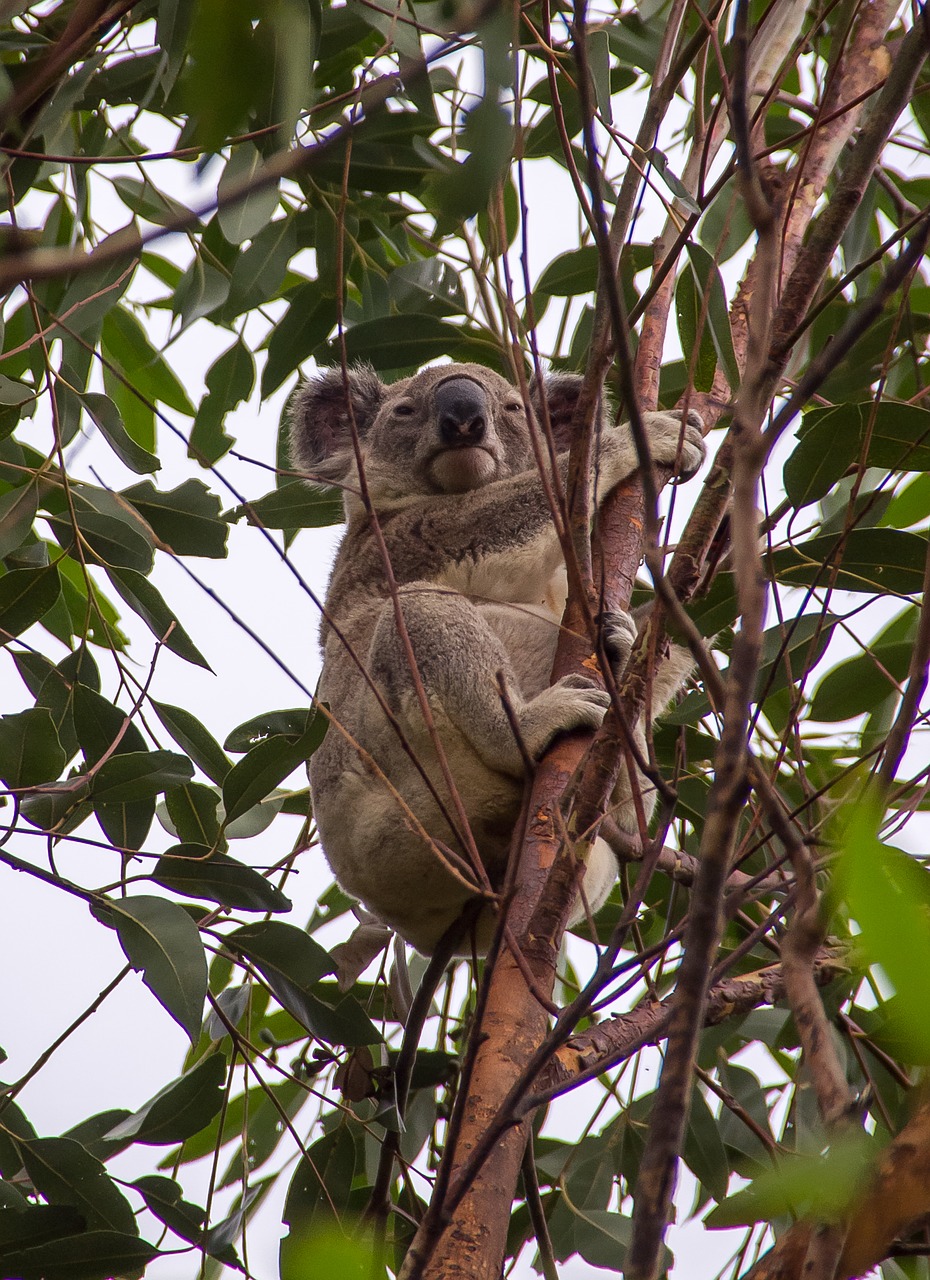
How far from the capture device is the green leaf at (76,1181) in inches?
85.4

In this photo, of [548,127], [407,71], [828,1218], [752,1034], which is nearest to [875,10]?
[548,127]

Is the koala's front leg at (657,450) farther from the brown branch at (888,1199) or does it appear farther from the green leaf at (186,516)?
the brown branch at (888,1199)

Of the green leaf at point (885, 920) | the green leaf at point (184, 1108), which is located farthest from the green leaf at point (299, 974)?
the green leaf at point (885, 920)

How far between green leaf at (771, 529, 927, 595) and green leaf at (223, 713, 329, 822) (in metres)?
0.85

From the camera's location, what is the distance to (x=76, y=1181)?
7.16 feet

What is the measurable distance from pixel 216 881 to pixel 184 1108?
407 mm

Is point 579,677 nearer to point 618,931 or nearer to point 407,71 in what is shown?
point 618,931

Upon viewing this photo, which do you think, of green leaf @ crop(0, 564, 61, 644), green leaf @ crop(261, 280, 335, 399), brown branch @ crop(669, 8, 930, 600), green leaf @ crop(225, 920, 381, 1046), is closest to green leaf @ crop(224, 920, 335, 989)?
green leaf @ crop(225, 920, 381, 1046)

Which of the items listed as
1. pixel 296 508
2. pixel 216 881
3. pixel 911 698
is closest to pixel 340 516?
pixel 296 508

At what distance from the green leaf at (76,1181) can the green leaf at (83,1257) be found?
0.36 feet

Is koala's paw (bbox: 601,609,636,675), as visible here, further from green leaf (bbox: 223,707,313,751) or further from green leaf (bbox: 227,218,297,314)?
green leaf (bbox: 227,218,297,314)

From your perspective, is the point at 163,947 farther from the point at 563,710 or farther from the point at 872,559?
the point at 872,559

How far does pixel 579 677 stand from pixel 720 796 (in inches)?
64.7

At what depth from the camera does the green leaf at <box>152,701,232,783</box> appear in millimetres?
2416
